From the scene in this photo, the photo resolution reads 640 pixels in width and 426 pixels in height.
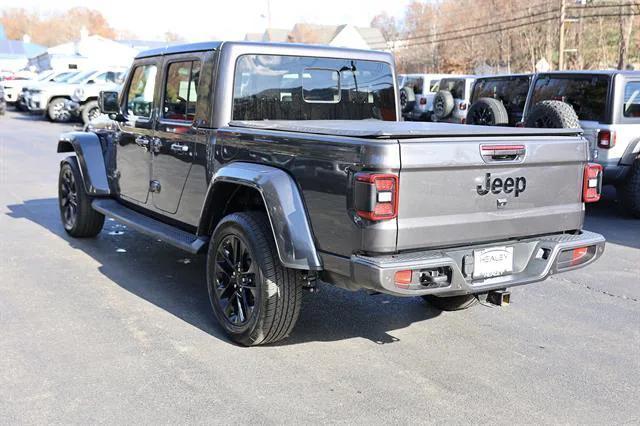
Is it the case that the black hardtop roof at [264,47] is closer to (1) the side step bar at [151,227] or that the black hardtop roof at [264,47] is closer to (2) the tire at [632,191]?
(1) the side step bar at [151,227]

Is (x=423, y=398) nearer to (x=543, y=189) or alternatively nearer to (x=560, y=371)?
(x=560, y=371)

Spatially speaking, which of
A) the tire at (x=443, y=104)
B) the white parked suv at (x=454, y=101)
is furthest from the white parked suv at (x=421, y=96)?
the tire at (x=443, y=104)

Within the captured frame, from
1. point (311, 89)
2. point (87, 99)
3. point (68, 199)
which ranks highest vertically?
point (311, 89)

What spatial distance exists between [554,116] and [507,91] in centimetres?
249

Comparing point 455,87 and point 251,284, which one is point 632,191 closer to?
point 251,284

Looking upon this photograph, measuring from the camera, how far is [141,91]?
630 cm

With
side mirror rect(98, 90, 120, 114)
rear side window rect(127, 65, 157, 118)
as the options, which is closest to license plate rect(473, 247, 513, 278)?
rear side window rect(127, 65, 157, 118)

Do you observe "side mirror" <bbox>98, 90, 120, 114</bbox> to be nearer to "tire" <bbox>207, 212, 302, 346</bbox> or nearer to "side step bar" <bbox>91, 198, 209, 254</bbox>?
"side step bar" <bbox>91, 198, 209, 254</bbox>

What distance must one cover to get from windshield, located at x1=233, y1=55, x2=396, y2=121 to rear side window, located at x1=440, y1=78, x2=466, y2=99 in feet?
43.0

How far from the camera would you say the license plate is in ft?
13.2

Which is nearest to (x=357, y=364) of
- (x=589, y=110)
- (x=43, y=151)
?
(x=589, y=110)

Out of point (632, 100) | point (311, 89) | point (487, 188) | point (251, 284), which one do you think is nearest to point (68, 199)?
point (311, 89)

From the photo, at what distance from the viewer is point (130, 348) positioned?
14.5 feet

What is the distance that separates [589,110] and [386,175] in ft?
21.2
